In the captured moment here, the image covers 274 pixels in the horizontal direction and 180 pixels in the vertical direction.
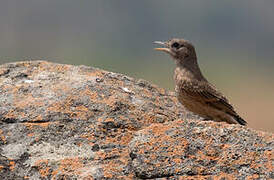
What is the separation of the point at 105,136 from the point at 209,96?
3.05 meters

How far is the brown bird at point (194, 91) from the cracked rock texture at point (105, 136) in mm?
480

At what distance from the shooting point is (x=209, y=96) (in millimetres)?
10469

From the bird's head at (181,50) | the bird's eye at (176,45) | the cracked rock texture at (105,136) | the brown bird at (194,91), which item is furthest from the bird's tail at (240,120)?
the bird's eye at (176,45)

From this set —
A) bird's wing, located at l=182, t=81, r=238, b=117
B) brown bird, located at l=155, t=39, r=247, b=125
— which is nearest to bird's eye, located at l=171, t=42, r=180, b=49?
brown bird, located at l=155, t=39, r=247, b=125

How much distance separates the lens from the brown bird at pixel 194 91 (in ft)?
33.1

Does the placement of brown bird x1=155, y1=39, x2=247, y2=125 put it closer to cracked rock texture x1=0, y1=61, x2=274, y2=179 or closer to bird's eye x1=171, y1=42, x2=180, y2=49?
bird's eye x1=171, y1=42, x2=180, y2=49

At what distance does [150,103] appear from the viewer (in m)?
9.29

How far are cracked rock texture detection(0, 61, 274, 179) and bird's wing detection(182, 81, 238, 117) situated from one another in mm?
649

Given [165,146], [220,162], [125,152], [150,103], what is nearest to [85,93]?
[150,103]

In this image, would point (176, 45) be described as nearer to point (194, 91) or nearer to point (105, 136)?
point (194, 91)

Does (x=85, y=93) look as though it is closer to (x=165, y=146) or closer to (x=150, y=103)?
(x=150, y=103)

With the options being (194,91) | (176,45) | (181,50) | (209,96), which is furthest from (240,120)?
(176,45)

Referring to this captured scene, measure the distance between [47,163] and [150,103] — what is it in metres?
2.43

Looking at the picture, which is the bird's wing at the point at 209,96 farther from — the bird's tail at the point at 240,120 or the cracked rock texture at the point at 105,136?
the cracked rock texture at the point at 105,136
